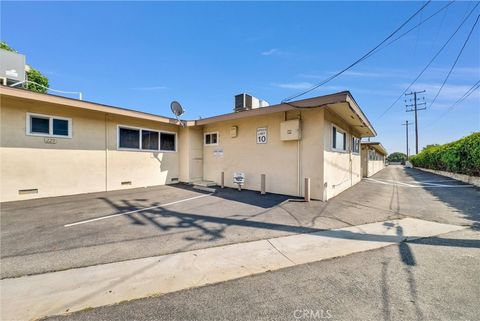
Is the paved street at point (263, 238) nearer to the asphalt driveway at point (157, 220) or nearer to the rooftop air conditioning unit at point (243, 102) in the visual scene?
the asphalt driveway at point (157, 220)

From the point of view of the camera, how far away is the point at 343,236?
3.86 metres

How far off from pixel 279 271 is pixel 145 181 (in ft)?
27.0

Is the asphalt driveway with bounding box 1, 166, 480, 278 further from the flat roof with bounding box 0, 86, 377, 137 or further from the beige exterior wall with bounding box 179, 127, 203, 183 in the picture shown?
the flat roof with bounding box 0, 86, 377, 137

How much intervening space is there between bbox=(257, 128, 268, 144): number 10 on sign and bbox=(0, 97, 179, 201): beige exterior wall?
4963mm

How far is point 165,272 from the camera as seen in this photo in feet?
8.56

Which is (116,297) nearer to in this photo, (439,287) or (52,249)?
(52,249)

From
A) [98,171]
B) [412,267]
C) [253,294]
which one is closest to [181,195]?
[98,171]

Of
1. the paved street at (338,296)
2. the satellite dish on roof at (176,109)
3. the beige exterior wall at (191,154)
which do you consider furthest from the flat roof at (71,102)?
the paved street at (338,296)

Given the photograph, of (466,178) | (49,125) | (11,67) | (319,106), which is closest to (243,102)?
(319,106)

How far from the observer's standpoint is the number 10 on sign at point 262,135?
8188 mm

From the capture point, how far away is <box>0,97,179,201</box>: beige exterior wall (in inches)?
244

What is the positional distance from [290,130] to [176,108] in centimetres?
554

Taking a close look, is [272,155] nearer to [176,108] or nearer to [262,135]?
[262,135]

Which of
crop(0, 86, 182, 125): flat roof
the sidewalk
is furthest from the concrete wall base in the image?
crop(0, 86, 182, 125): flat roof
